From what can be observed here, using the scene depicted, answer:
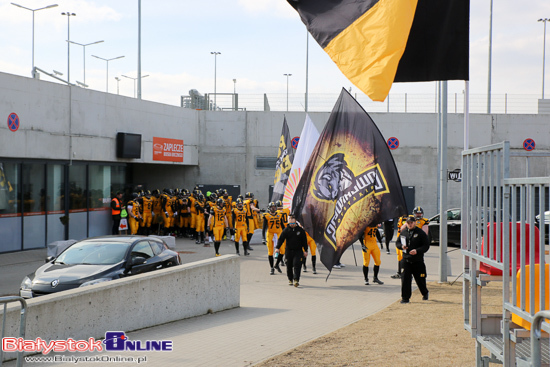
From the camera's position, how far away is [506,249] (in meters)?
5.18

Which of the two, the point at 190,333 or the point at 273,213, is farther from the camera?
the point at 273,213

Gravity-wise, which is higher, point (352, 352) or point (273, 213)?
point (273, 213)

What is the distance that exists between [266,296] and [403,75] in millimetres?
7393

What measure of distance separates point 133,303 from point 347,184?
562 cm

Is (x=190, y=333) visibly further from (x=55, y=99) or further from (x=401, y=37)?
(x=55, y=99)

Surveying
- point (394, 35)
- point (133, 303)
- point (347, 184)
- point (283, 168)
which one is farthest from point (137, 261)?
point (283, 168)

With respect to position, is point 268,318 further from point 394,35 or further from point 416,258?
point 394,35

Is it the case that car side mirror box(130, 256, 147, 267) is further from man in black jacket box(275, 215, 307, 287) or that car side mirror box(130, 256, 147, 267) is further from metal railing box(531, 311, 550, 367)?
metal railing box(531, 311, 550, 367)

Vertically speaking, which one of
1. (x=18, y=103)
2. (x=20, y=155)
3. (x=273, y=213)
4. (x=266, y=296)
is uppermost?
(x=18, y=103)

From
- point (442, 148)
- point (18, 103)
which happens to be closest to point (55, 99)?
point (18, 103)

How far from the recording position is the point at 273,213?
18578 millimetres

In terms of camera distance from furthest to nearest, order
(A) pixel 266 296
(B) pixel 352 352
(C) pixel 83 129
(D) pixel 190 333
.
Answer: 1. (C) pixel 83 129
2. (A) pixel 266 296
3. (D) pixel 190 333
4. (B) pixel 352 352

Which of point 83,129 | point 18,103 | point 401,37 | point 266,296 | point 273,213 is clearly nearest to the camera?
point 401,37

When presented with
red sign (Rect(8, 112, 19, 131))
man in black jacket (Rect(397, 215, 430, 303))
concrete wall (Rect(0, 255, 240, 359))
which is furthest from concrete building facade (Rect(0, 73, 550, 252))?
concrete wall (Rect(0, 255, 240, 359))
